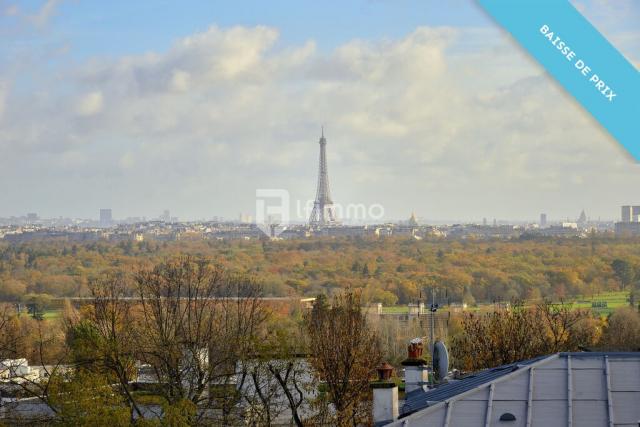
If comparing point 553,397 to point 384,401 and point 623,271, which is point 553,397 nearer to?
point 384,401

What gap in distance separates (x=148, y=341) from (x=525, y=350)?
12387 mm

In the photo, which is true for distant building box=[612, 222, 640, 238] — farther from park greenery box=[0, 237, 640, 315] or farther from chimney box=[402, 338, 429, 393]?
chimney box=[402, 338, 429, 393]

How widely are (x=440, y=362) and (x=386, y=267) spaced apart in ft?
423

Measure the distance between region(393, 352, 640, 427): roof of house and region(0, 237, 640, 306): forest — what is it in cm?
8476

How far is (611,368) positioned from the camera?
48.3ft

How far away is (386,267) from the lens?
150 metres

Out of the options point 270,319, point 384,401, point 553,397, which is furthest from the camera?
point 270,319

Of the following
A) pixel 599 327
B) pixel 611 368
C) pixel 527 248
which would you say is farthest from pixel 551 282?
pixel 611 368

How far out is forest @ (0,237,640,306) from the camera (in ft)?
414

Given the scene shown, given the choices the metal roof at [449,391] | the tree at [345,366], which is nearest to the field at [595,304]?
the tree at [345,366]

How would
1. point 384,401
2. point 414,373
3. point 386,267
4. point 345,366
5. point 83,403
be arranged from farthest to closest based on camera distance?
1. point 386,267
2. point 345,366
3. point 83,403
4. point 414,373
5. point 384,401

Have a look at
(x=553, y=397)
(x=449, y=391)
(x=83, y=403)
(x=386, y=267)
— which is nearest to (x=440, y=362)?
(x=449, y=391)

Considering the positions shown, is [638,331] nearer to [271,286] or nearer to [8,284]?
[271,286]

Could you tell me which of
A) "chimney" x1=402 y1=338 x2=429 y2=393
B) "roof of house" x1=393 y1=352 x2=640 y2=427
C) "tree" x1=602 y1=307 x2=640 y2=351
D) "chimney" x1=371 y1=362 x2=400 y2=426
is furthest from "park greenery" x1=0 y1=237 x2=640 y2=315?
"roof of house" x1=393 y1=352 x2=640 y2=427
